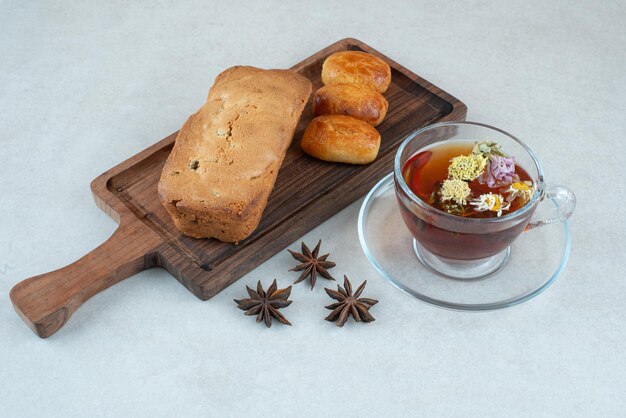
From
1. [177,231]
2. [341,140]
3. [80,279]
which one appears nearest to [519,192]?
[341,140]

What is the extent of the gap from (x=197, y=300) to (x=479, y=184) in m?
0.88

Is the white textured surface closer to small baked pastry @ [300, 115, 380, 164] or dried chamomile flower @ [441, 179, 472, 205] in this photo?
small baked pastry @ [300, 115, 380, 164]

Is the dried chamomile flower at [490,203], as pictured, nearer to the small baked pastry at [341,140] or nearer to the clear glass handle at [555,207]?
the clear glass handle at [555,207]

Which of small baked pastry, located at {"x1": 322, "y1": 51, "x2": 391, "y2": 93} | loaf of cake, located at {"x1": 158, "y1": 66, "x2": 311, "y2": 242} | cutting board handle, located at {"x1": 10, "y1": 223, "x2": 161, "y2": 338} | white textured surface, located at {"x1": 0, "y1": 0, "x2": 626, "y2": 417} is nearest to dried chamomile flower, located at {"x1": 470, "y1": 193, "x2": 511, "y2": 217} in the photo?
white textured surface, located at {"x1": 0, "y1": 0, "x2": 626, "y2": 417}

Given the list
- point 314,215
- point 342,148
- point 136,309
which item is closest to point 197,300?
point 136,309

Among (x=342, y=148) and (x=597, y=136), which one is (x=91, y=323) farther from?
(x=597, y=136)

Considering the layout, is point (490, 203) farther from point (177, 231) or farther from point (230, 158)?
point (177, 231)

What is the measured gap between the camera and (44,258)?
102 inches

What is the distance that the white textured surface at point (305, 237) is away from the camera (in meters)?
2.27

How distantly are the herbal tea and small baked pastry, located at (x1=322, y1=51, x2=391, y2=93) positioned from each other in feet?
1.77

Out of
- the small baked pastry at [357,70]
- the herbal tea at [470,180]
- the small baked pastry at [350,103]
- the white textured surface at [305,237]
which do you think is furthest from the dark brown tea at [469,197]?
the small baked pastry at [357,70]

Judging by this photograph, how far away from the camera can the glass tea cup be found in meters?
2.24

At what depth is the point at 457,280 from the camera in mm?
2426

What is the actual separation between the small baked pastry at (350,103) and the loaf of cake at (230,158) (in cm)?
11
